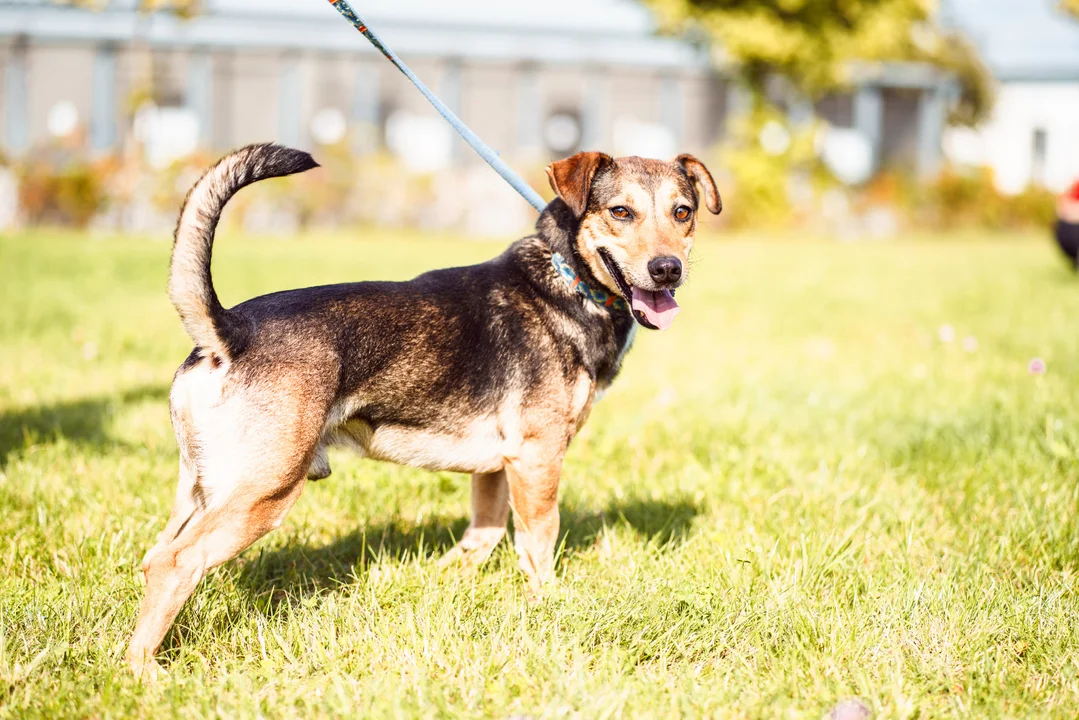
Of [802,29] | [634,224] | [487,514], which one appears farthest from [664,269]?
[802,29]

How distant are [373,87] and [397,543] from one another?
28.6m

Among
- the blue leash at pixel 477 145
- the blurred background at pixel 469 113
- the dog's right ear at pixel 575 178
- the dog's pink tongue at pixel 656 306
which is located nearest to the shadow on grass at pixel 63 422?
the blue leash at pixel 477 145

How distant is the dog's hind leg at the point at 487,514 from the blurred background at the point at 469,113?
1826 centimetres

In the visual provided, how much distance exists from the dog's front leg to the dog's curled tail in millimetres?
1125

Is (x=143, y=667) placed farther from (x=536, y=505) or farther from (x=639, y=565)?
(x=639, y=565)

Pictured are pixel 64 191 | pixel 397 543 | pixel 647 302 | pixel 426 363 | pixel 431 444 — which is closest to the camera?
pixel 426 363

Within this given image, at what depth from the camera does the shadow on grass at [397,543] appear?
356 centimetres

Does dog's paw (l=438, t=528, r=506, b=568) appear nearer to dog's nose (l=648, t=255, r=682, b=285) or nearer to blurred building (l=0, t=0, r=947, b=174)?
dog's nose (l=648, t=255, r=682, b=285)

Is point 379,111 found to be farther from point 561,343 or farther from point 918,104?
point 561,343

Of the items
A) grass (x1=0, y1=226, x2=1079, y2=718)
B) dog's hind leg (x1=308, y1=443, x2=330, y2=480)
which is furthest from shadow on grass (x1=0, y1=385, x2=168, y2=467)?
dog's hind leg (x1=308, y1=443, x2=330, y2=480)

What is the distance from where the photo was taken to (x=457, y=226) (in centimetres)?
2517

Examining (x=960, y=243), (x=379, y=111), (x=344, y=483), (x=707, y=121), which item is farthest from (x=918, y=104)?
(x=344, y=483)

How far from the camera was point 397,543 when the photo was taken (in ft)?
13.1

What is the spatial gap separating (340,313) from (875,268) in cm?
1500
